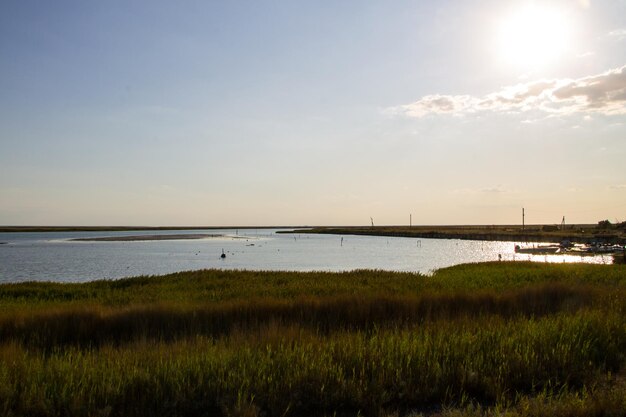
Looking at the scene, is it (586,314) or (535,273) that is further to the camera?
(535,273)

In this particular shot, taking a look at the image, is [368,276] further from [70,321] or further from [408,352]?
[408,352]

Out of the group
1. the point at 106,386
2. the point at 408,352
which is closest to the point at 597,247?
the point at 408,352

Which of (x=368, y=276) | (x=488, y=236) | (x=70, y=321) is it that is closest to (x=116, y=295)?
(x=70, y=321)

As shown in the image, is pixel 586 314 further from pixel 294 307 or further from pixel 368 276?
pixel 368 276

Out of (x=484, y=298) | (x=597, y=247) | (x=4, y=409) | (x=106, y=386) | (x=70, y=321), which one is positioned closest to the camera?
(x=4, y=409)

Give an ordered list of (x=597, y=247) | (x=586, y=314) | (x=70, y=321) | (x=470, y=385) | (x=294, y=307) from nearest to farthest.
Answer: (x=470, y=385)
(x=586, y=314)
(x=70, y=321)
(x=294, y=307)
(x=597, y=247)

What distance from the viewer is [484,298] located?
51.8ft

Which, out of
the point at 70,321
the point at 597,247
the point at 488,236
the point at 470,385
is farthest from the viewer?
the point at 488,236

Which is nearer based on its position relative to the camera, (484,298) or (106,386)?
(106,386)

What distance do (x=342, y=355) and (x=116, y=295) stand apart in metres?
16.4

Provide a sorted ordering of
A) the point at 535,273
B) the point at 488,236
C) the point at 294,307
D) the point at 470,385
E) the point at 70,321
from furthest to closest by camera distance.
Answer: the point at 488,236
the point at 535,273
the point at 294,307
the point at 70,321
the point at 470,385

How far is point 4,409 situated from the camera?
19.4ft

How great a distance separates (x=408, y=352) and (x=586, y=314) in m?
5.82

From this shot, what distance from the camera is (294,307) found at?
14.5 metres
